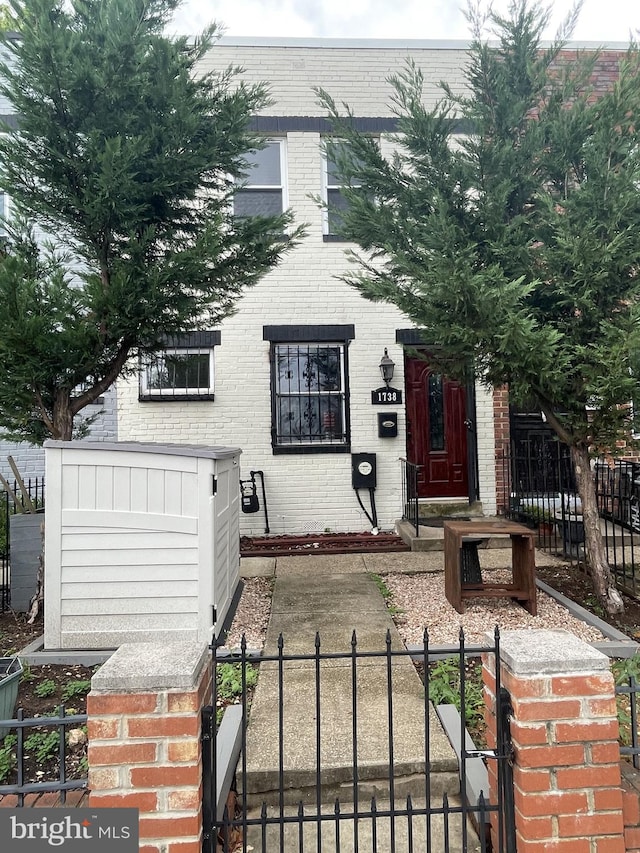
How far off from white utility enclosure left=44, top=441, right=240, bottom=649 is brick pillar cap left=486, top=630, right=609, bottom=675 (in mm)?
2464

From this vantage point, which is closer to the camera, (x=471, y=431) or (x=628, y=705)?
(x=628, y=705)

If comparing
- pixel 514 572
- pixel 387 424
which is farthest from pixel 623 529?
pixel 387 424

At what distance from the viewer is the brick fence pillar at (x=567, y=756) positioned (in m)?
1.84

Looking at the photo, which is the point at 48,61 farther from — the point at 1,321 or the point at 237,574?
the point at 237,574

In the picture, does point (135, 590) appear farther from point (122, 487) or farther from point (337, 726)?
point (337, 726)

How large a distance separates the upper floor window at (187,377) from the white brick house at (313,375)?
2 cm

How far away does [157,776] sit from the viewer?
1.79 m

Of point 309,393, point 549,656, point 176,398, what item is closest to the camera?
point 549,656

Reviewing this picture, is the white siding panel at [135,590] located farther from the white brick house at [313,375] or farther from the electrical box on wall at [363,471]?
the electrical box on wall at [363,471]

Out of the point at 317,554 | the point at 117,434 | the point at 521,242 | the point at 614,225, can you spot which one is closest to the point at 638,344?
the point at 614,225

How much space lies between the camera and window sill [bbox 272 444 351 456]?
8227mm

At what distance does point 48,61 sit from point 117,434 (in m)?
5.41

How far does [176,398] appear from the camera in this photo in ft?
26.6

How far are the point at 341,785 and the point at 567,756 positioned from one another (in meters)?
1.08
